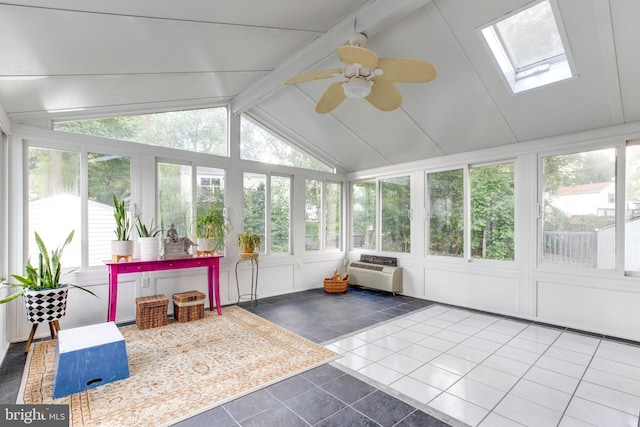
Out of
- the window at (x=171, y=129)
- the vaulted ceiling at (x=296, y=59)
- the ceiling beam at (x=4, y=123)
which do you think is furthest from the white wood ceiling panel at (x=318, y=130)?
the ceiling beam at (x=4, y=123)

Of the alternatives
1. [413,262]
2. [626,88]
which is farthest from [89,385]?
[626,88]

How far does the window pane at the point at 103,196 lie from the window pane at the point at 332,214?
137 inches

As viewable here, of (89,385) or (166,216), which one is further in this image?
(166,216)

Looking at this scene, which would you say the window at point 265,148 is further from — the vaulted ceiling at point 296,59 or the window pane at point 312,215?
the vaulted ceiling at point 296,59

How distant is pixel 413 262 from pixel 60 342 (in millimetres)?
4620

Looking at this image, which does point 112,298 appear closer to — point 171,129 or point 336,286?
point 171,129

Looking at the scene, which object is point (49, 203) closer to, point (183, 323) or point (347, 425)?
point (183, 323)

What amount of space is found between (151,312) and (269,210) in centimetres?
236

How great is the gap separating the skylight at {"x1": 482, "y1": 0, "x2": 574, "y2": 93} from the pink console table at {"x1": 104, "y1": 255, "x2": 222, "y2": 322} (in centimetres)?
390

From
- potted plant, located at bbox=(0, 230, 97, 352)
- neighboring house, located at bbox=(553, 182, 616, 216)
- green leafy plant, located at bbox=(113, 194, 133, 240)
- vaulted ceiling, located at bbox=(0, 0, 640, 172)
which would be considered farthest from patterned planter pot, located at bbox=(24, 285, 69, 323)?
neighboring house, located at bbox=(553, 182, 616, 216)

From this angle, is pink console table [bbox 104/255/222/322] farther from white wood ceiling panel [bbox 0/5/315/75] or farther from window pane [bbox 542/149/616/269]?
window pane [bbox 542/149/616/269]

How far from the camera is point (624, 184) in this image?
3432 millimetres

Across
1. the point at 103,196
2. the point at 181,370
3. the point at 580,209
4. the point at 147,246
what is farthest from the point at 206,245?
the point at 580,209

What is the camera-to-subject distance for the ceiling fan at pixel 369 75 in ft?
6.75
